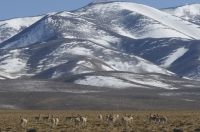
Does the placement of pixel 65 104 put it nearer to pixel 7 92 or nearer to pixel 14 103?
pixel 14 103

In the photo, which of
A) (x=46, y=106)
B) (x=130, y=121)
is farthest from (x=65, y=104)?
A: (x=130, y=121)

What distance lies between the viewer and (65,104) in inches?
6777

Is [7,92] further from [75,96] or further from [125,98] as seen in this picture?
[125,98]

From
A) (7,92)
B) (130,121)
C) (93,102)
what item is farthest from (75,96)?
(130,121)

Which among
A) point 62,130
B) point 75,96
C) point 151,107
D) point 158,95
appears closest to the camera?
point 62,130

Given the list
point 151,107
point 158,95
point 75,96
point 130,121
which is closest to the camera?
point 130,121

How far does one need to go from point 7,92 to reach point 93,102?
31.7 metres

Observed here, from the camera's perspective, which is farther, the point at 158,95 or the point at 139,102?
the point at 158,95

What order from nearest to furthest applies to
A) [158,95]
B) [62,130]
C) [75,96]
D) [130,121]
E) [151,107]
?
1. [62,130]
2. [130,121]
3. [151,107]
4. [75,96]
5. [158,95]

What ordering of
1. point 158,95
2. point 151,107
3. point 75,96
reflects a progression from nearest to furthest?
point 151,107 < point 75,96 < point 158,95

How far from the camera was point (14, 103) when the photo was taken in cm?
17338

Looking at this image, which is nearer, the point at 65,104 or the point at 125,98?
the point at 65,104

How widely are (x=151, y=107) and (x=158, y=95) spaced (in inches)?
1219

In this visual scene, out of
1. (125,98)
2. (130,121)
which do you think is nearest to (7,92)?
(125,98)
